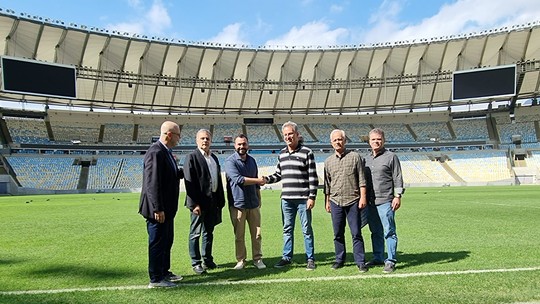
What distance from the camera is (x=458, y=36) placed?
1638 inches

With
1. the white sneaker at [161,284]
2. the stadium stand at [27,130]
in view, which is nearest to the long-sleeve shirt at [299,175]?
the white sneaker at [161,284]

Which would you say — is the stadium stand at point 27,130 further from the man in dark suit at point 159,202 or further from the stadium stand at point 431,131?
the man in dark suit at point 159,202

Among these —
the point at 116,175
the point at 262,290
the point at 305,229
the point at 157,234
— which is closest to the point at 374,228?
the point at 305,229

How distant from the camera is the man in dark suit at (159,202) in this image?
4.70 m

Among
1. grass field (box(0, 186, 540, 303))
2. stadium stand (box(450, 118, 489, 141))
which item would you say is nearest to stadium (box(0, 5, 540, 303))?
stadium stand (box(450, 118, 489, 141))

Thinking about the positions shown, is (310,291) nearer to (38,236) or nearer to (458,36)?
(38,236)

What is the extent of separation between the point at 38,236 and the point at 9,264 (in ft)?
10.6

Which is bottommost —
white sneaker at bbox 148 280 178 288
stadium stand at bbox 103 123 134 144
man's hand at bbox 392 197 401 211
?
white sneaker at bbox 148 280 178 288

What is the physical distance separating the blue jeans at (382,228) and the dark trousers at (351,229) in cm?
32

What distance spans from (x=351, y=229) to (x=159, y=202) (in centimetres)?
258

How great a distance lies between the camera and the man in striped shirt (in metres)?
5.60

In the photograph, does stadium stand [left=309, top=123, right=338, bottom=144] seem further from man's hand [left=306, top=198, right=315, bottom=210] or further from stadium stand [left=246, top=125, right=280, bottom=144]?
man's hand [left=306, top=198, right=315, bottom=210]

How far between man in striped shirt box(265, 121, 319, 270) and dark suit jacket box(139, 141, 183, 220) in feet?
4.72

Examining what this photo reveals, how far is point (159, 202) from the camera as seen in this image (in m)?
4.68
